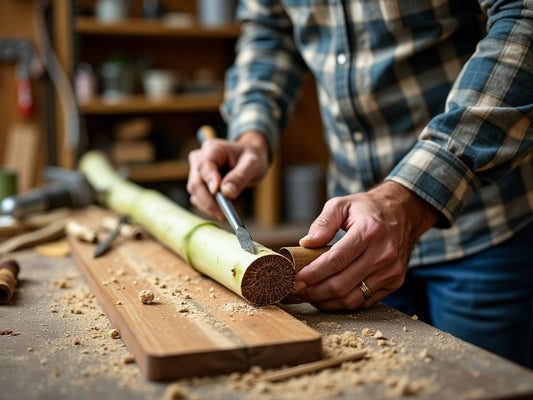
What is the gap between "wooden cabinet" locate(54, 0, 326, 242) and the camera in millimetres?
3553

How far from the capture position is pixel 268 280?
3.41 feet

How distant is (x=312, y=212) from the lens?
410 cm

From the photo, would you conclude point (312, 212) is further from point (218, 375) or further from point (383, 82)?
point (218, 375)

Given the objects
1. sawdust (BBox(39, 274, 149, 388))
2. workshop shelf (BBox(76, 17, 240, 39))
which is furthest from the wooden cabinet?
sawdust (BBox(39, 274, 149, 388))

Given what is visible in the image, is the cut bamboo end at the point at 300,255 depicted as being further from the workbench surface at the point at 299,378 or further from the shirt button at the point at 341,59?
the shirt button at the point at 341,59

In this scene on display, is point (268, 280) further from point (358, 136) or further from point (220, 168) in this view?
point (358, 136)

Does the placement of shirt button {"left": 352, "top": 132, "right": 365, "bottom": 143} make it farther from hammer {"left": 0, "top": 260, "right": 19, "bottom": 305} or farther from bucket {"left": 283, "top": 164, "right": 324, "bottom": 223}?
bucket {"left": 283, "top": 164, "right": 324, "bottom": 223}

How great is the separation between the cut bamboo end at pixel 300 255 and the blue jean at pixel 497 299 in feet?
1.73

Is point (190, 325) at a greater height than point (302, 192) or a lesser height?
greater

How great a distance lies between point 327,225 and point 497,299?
60 cm

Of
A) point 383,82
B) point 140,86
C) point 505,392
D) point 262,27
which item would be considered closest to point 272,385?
point 505,392

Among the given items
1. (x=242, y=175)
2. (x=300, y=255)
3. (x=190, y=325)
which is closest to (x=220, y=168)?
(x=242, y=175)

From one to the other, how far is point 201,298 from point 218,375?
0.91ft

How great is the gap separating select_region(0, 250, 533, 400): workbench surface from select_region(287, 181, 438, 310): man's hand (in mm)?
40
